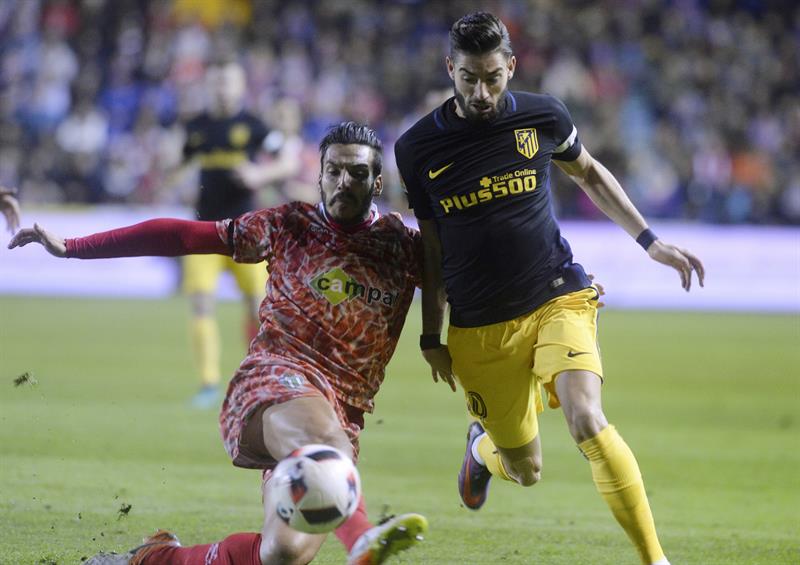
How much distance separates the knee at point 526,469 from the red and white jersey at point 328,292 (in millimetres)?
1269

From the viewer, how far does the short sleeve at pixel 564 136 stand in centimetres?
577

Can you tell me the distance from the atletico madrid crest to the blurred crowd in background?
13.8m

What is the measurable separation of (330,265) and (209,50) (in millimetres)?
17812

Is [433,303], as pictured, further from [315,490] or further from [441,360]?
[315,490]

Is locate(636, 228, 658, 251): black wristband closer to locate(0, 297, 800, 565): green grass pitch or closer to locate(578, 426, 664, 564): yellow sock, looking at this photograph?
locate(578, 426, 664, 564): yellow sock

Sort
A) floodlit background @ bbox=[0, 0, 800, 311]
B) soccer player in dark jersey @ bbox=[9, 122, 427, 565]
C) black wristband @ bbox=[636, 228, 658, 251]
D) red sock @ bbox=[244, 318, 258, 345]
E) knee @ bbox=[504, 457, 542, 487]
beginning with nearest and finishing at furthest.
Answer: soccer player in dark jersey @ bbox=[9, 122, 427, 565]
black wristband @ bbox=[636, 228, 658, 251]
knee @ bbox=[504, 457, 542, 487]
red sock @ bbox=[244, 318, 258, 345]
floodlit background @ bbox=[0, 0, 800, 311]

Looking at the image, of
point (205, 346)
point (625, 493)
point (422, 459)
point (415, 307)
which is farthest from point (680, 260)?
point (415, 307)

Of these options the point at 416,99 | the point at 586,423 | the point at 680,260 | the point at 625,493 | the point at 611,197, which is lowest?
the point at 625,493

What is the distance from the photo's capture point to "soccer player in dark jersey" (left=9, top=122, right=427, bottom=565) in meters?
4.95

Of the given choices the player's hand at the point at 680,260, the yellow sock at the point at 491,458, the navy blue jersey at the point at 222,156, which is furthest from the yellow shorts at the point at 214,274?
the player's hand at the point at 680,260

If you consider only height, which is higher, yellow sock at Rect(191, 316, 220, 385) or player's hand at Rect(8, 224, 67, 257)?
player's hand at Rect(8, 224, 67, 257)

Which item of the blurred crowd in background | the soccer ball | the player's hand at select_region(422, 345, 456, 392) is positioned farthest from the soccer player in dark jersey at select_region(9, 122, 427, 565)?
the blurred crowd in background

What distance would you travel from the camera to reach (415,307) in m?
19.6

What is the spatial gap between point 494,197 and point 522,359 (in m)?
0.78
